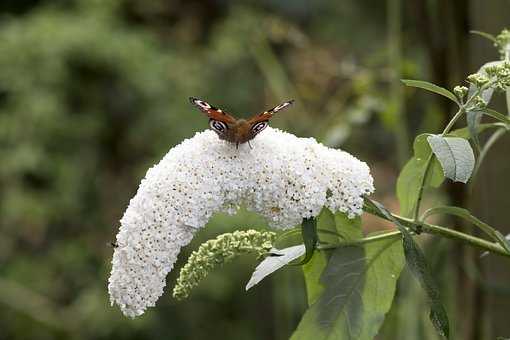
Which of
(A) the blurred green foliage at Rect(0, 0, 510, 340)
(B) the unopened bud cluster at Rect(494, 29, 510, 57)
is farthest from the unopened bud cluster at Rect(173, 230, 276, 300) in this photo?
(A) the blurred green foliage at Rect(0, 0, 510, 340)

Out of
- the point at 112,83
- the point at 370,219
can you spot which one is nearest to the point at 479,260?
the point at 370,219

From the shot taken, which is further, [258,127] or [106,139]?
[106,139]

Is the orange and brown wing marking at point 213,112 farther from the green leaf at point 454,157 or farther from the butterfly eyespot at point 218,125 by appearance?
the green leaf at point 454,157

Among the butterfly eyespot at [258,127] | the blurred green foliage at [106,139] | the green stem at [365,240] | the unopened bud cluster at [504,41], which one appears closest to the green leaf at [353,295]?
the green stem at [365,240]

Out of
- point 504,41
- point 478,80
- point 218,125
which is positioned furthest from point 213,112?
point 504,41

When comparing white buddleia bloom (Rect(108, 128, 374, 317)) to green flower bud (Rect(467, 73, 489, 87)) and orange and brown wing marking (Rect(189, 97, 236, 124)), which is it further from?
green flower bud (Rect(467, 73, 489, 87))

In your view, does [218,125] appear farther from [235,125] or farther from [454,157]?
[454,157]
